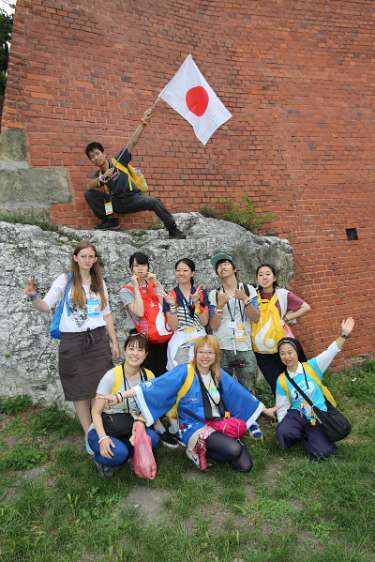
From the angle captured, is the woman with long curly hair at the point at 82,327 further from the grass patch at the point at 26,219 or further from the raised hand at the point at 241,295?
the grass patch at the point at 26,219

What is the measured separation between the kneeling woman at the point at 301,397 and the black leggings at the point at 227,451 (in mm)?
433

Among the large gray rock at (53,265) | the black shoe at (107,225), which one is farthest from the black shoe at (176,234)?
the black shoe at (107,225)

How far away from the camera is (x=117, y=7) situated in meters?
5.93

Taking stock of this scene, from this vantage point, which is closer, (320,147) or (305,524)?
(305,524)

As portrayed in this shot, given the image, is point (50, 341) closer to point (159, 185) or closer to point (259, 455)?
point (259, 455)

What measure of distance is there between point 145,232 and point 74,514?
3.25 meters

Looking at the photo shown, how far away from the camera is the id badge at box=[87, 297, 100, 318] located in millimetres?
3525

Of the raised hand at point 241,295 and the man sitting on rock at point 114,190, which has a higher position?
the man sitting on rock at point 114,190

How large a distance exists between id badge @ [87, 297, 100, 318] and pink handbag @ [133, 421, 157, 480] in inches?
39.0

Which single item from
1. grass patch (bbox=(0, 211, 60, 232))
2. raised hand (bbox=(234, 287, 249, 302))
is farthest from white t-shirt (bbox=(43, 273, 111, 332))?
grass patch (bbox=(0, 211, 60, 232))

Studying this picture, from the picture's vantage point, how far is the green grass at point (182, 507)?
2.54 m

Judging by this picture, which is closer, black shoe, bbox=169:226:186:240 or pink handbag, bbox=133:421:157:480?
pink handbag, bbox=133:421:157:480

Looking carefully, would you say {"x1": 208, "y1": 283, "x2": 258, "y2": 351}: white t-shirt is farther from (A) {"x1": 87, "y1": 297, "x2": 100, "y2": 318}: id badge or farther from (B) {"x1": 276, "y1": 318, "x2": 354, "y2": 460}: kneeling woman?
(A) {"x1": 87, "y1": 297, "x2": 100, "y2": 318}: id badge

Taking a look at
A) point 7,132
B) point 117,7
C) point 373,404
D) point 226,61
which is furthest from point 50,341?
point 226,61
